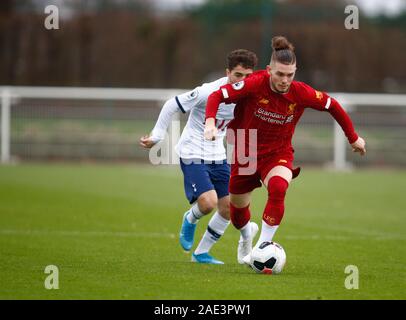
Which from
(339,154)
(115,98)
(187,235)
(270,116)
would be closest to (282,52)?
(270,116)

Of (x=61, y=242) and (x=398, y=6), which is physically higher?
(x=398, y=6)

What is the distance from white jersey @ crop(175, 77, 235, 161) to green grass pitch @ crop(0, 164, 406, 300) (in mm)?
1103

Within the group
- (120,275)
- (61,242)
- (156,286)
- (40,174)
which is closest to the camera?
(156,286)

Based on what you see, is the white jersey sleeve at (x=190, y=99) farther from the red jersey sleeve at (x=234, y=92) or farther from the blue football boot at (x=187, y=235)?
the blue football boot at (x=187, y=235)

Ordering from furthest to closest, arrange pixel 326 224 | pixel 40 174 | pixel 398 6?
pixel 398 6, pixel 40 174, pixel 326 224

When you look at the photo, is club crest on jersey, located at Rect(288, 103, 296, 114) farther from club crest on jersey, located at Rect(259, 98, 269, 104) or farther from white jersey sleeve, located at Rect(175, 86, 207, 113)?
white jersey sleeve, located at Rect(175, 86, 207, 113)

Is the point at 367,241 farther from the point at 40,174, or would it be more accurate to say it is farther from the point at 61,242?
the point at 40,174

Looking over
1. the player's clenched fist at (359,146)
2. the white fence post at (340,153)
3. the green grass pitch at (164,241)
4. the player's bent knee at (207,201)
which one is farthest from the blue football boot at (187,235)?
the white fence post at (340,153)

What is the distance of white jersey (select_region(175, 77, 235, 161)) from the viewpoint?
31.7ft

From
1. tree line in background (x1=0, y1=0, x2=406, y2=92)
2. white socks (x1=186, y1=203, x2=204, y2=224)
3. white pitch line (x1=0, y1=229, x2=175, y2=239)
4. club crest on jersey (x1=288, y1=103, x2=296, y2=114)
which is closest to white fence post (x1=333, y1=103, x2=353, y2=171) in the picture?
tree line in background (x1=0, y1=0, x2=406, y2=92)

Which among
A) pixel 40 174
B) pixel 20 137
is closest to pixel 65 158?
pixel 20 137

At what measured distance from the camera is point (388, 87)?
102 feet

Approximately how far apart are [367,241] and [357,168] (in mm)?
14689

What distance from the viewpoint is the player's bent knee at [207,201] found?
9.61 m
